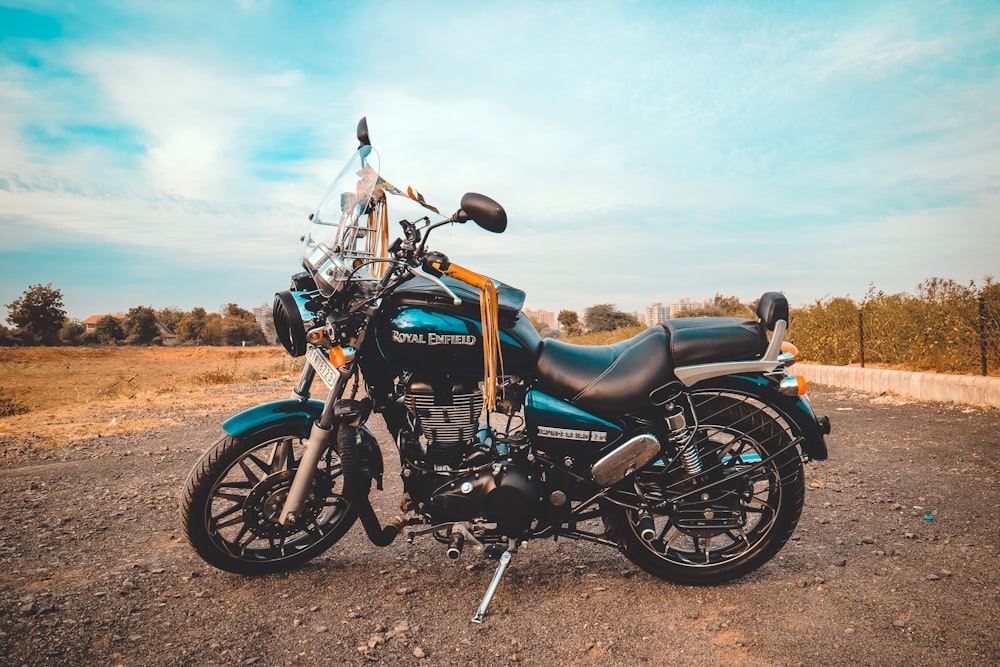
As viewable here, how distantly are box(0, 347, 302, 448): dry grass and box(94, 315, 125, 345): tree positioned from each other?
6910 millimetres

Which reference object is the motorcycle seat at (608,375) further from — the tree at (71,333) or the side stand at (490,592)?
the tree at (71,333)

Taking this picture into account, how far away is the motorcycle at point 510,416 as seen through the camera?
2.91 m

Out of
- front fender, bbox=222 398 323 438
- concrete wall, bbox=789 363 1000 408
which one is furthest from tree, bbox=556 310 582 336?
front fender, bbox=222 398 323 438

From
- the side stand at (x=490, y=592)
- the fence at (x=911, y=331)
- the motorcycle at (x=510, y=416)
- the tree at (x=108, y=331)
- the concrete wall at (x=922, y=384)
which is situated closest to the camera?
the side stand at (x=490, y=592)

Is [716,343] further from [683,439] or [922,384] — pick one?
[922,384]

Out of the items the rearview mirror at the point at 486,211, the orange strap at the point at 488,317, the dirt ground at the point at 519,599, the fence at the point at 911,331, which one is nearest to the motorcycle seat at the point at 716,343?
the orange strap at the point at 488,317

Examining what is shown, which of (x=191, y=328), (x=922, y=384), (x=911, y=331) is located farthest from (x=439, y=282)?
(x=191, y=328)

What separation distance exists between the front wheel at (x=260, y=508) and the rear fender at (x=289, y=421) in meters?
Result: 0.02

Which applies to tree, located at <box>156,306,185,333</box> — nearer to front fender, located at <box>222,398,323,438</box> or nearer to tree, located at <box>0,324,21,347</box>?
tree, located at <box>0,324,21,347</box>

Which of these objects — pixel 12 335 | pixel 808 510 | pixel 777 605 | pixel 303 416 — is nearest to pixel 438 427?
pixel 303 416

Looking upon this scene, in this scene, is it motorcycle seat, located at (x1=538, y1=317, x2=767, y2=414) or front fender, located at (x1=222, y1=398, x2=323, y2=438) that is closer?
motorcycle seat, located at (x1=538, y1=317, x2=767, y2=414)

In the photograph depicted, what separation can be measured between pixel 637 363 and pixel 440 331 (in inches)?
37.4

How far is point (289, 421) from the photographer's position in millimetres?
3184

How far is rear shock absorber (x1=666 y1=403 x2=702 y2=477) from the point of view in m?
3.00
